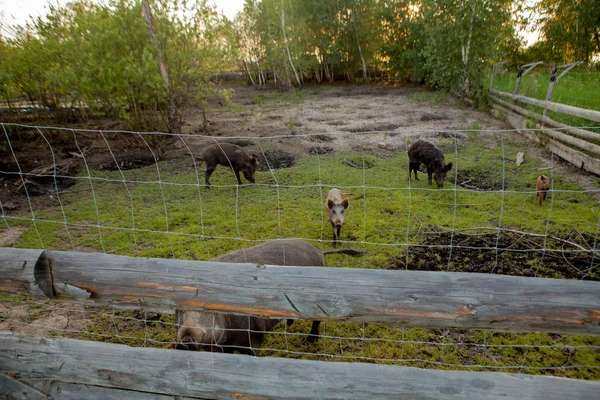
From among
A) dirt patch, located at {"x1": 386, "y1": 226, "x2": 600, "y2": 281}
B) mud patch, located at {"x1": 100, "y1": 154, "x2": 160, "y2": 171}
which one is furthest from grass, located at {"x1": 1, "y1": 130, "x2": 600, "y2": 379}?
mud patch, located at {"x1": 100, "y1": 154, "x2": 160, "y2": 171}

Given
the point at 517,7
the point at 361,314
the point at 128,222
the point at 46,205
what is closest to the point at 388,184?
the point at 128,222

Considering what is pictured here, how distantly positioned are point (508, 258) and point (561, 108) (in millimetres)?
7104

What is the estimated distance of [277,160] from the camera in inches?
451

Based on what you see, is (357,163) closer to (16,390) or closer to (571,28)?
(16,390)

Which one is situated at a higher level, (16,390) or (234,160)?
(234,160)

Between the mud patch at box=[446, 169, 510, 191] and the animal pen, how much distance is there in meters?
0.07

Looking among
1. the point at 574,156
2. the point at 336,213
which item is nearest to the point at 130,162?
the point at 336,213

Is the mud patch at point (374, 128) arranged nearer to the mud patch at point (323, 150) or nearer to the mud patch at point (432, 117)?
the mud patch at point (432, 117)

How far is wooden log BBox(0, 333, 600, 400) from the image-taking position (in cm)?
225

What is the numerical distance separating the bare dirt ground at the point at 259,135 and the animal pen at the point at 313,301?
19 cm

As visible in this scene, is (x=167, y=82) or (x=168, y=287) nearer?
(x=168, y=287)

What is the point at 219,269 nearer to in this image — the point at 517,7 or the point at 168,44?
the point at 168,44

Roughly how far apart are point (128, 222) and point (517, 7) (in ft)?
69.4

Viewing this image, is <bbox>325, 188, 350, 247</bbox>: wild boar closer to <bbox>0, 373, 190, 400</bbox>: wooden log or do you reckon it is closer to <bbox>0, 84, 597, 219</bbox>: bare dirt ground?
<bbox>0, 84, 597, 219</bbox>: bare dirt ground
